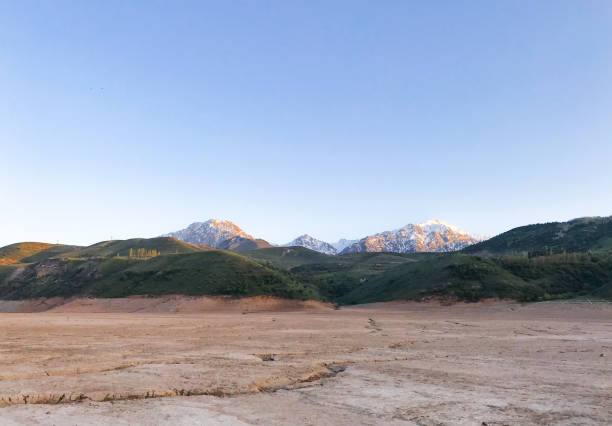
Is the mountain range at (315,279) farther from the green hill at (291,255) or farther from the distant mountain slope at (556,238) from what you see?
the green hill at (291,255)

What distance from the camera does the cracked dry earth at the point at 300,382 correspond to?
6805 millimetres

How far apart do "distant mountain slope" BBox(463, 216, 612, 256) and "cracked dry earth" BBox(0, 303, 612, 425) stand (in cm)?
8459

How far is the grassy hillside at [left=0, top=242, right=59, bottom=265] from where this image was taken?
454 feet

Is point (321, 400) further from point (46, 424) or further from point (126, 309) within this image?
point (126, 309)

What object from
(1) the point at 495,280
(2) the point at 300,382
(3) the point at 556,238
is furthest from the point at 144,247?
(2) the point at 300,382

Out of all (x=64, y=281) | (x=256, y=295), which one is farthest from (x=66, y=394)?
(x=64, y=281)

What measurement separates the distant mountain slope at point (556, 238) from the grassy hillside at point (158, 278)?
5995 cm

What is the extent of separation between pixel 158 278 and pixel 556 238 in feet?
323

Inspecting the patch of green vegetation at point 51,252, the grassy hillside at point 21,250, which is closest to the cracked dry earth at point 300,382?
the patch of green vegetation at point 51,252

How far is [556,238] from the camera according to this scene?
112 m

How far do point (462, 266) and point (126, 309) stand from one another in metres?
42.9

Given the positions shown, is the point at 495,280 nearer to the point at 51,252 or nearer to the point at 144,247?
the point at 144,247

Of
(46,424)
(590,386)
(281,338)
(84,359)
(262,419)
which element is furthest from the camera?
(281,338)

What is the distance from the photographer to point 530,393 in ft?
27.9
